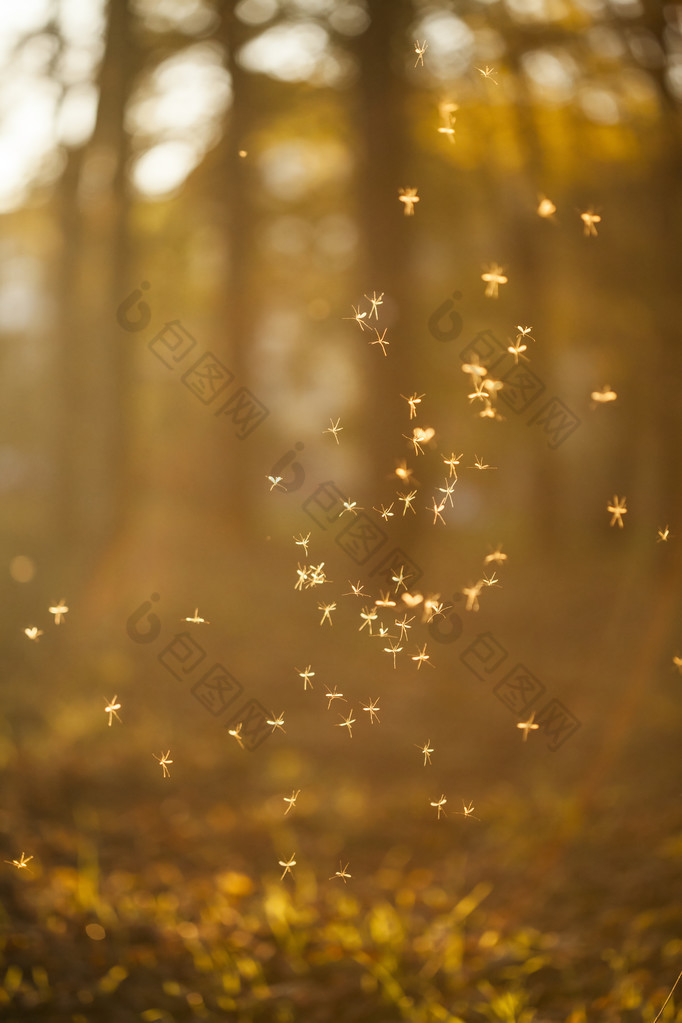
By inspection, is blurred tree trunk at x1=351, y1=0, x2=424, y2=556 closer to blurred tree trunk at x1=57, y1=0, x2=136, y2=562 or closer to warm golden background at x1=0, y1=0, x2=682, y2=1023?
warm golden background at x1=0, y1=0, x2=682, y2=1023

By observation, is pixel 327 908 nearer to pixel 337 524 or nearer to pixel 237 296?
pixel 337 524

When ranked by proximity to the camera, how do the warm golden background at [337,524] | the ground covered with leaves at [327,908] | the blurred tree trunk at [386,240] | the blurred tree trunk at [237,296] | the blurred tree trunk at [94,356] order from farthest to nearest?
the blurred tree trunk at [237,296] < the blurred tree trunk at [94,356] < the blurred tree trunk at [386,240] < the warm golden background at [337,524] < the ground covered with leaves at [327,908]

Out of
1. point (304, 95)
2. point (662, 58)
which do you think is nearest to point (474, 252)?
point (304, 95)

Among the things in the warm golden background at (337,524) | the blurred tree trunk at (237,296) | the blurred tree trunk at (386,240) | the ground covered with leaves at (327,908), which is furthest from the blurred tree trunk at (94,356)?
the ground covered with leaves at (327,908)

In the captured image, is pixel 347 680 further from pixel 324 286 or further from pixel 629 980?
pixel 324 286

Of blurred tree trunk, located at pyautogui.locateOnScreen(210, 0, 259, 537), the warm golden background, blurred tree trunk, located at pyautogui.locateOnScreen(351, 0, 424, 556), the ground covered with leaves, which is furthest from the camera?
blurred tree trunk, located at pyautogui.locateOnScreen(210, 0, 259, 537)

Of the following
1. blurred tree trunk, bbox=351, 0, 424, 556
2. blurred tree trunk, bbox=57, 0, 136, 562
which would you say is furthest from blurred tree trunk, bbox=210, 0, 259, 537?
blurred tree trunk, bbox=351, 0, 424, 556

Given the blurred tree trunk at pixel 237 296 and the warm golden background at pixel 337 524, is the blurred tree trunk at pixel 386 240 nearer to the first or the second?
the warm golden background at pixel 337 524

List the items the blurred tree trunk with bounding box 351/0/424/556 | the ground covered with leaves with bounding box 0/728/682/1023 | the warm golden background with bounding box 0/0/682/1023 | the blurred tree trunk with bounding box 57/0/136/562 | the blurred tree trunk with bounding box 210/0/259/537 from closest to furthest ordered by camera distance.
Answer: the ground covered with leaves with bounding box 0/728/682/1023 → the warm golden background with bounding box 0/0/682/1023 → the blurred tree trunk with bounding box 351/0/424/556 → the blurred tree trunk with bounding box 57/0/136/562 → the blurred tree trunk with bounding box 210/0/259/537
